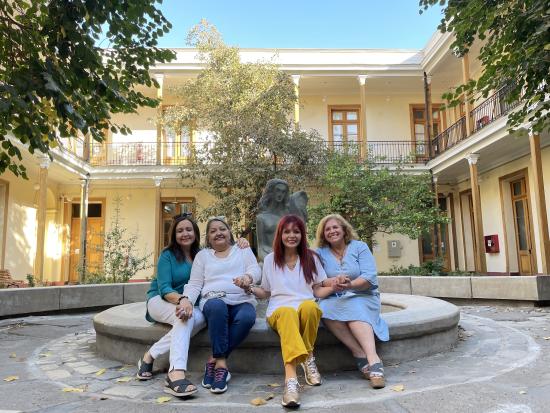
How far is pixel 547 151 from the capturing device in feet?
38.6

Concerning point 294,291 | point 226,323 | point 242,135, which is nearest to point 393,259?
point 242,135

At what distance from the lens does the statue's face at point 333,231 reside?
3.60m

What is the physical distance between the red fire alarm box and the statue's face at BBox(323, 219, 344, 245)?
11.9 m

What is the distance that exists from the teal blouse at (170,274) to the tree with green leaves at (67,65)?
1.60 metres

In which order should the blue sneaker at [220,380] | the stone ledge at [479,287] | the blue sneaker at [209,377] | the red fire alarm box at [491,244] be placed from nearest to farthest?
1. the blue sneaker at [220,380]
2. the blue sneaker at [209,377]
3. the stone ledge at [479,287]
4. the red fire alarm box at [491,244]

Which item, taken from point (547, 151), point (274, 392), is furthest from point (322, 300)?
point (547, 151)

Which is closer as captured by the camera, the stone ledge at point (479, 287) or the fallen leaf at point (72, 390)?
the fallen leaf at point (72, 390)

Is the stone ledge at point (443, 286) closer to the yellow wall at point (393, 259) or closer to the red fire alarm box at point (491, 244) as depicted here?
the red fire alarm box at point (491, 244)

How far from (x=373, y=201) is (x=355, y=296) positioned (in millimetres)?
8104

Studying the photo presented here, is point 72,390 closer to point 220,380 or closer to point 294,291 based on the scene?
point 220,380

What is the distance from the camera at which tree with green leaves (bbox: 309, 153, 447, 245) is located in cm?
1097

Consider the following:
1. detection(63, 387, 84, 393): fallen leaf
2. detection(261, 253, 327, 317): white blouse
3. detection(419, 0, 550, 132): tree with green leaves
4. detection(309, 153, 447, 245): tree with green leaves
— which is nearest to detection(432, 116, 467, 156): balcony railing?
detection(309, 153, 447, 245): tree with green leaves

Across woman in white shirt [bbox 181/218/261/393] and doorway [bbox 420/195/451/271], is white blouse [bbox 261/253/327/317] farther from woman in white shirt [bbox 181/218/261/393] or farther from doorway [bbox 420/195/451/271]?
doorway [bbox 420/195/451/271]

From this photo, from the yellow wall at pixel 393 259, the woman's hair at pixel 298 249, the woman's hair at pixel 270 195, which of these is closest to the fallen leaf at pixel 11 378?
the woman's hair at pixel 298 249
